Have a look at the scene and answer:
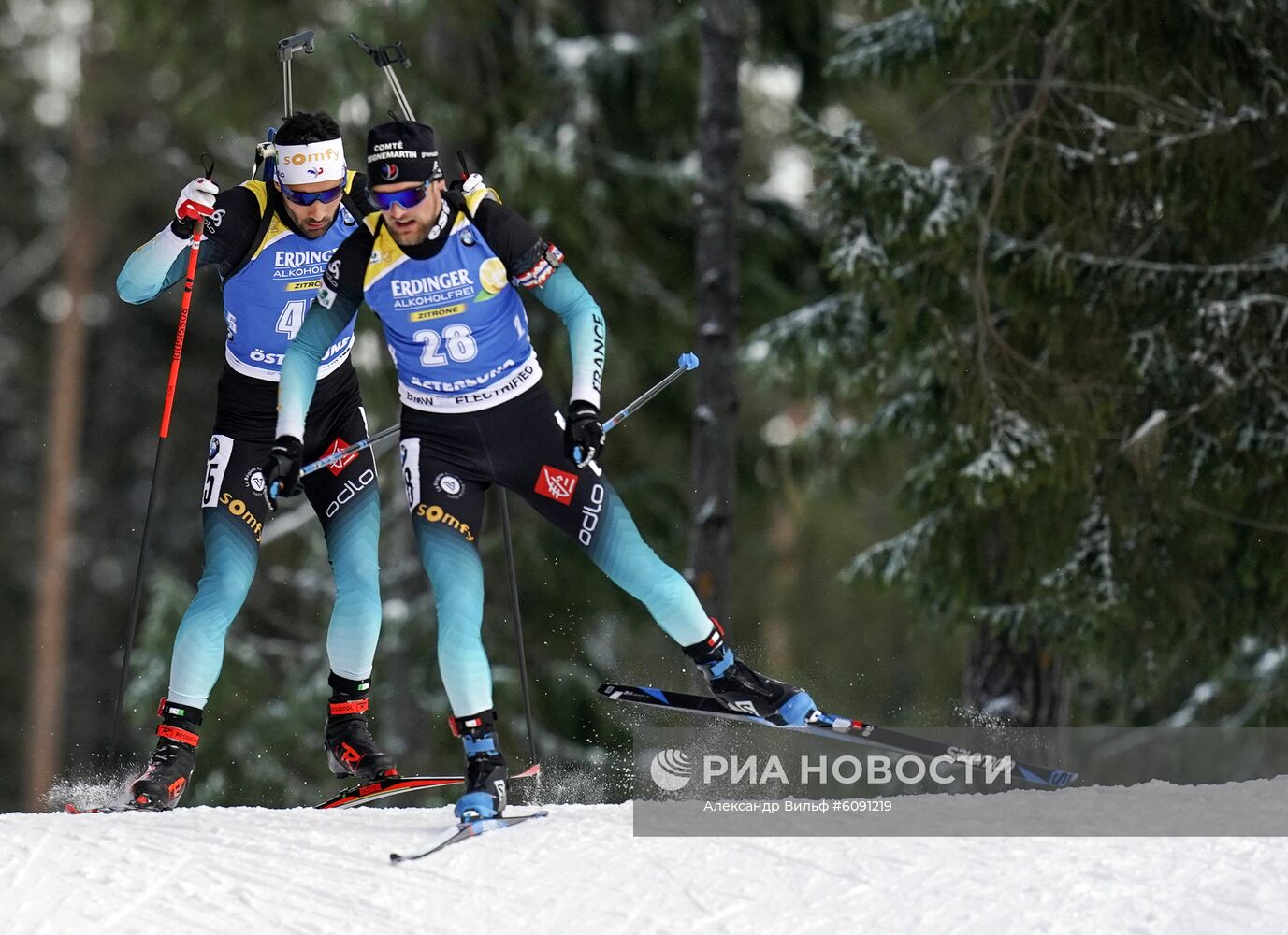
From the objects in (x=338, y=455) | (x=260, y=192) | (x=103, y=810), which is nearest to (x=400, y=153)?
(x=260, y=192)

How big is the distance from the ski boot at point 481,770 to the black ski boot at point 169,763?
1028 mm

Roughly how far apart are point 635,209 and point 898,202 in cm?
327

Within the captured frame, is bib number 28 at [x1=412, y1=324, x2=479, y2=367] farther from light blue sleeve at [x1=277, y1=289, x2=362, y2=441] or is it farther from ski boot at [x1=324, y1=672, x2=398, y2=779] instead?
ski boot at [x1=324, y1=672, x2=398, y2=779]

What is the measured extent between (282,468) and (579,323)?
1056 mm

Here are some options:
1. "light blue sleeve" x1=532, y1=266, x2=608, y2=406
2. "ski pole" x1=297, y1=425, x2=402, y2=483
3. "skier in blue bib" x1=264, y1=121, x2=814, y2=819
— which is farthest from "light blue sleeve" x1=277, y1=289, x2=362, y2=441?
"light blue sleeve" x1=532, y1=266, x2=608, y2=406

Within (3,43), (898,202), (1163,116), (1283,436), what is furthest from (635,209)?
(3,43)

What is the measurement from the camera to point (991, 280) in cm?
823

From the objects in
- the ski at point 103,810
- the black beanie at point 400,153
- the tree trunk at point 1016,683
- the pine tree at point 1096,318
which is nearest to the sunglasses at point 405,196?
the black beanie at point 400,153

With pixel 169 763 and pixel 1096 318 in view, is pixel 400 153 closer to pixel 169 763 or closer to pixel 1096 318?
pixel 169 763

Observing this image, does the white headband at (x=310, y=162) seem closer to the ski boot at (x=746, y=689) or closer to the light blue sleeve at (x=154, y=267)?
the light blue sleeve at (x=154, y=267)

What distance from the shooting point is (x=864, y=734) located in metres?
5.38

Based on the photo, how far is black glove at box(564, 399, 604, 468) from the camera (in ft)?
16.4

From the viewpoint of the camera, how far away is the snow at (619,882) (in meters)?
4.31

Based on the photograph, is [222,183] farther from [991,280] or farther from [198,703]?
[198,703]
